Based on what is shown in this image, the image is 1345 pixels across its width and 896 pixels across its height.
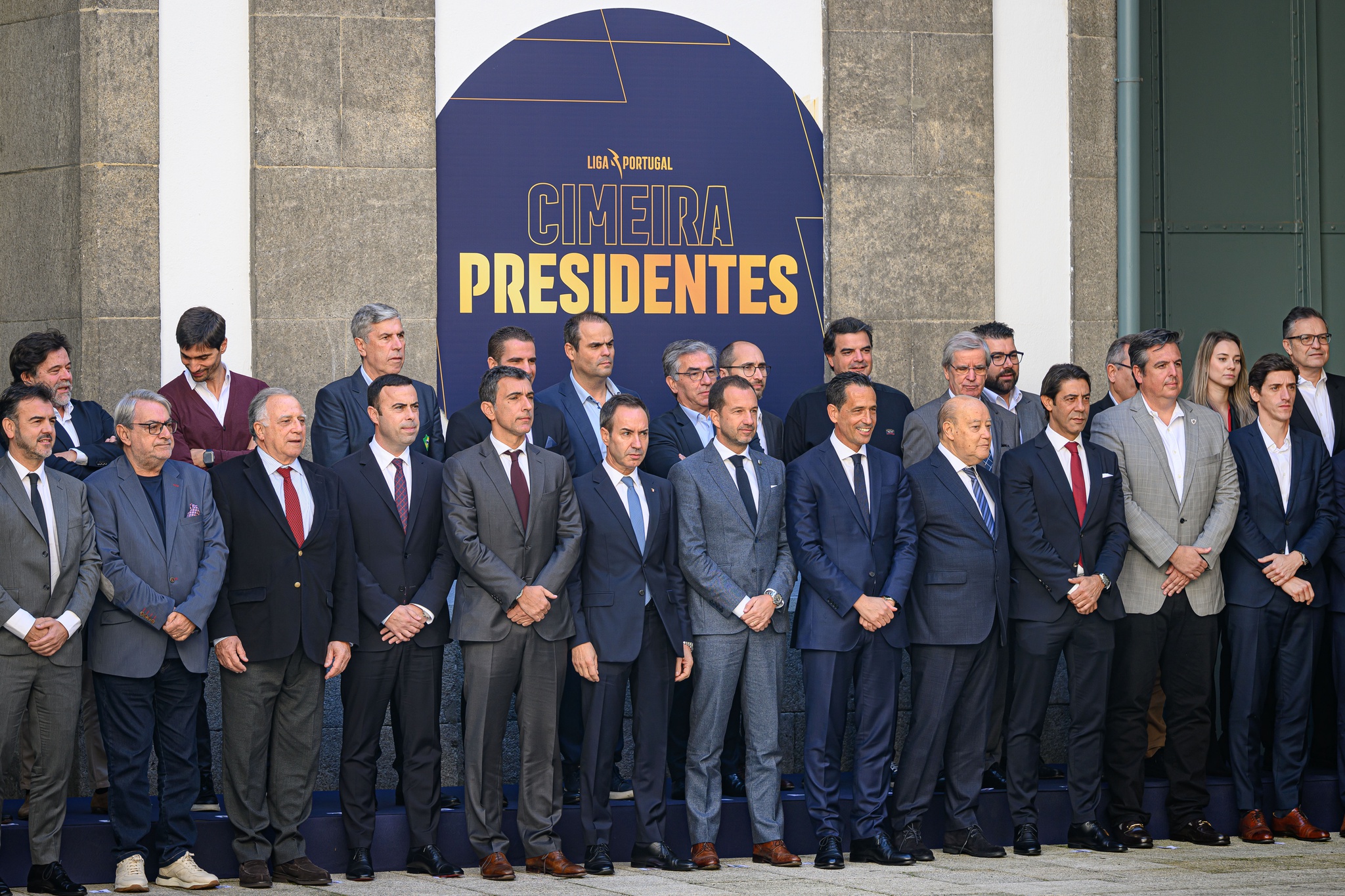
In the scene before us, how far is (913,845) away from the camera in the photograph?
284 inches

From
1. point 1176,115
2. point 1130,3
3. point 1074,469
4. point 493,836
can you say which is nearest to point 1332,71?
point 1176,115

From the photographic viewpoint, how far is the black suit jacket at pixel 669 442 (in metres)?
7.77

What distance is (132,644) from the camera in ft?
21.4

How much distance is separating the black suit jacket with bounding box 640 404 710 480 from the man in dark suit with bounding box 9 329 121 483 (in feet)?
7.89

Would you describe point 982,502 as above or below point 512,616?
above

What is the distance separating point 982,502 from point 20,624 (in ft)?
13.4

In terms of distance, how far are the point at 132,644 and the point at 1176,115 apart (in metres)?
7.67

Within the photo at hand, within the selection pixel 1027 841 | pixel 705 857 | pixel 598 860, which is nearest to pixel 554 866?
pixel 598 860

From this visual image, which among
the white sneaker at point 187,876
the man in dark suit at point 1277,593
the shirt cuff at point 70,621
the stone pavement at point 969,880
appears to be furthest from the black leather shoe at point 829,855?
the shirt cuff at point 70,621

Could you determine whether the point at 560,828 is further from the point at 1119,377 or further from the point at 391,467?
the point at 1119,377

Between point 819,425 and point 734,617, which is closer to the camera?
point 734,617

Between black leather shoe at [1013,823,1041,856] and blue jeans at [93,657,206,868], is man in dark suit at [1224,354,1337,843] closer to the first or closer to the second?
black leather shoe at [1013,823,1041,856]

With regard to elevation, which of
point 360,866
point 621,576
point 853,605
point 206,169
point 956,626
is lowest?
point 360,866

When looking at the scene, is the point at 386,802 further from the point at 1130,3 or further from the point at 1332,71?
the point at 1332,71
